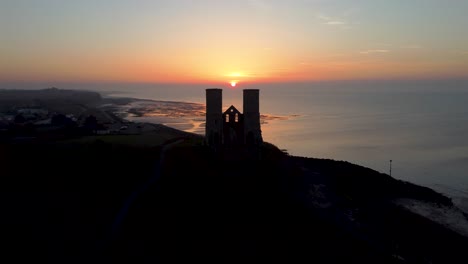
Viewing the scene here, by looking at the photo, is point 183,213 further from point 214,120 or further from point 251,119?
point 251,119

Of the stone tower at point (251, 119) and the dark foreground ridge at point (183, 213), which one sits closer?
→ the dark foreground ridge at point (183, 213)

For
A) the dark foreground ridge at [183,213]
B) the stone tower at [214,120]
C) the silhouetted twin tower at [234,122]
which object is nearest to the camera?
the dark foreground ridge at [183,213]

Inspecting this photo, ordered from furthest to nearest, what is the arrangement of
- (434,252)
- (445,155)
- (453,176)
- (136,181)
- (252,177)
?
1. (445,155)
2. (453,176)
3. (252,177)
4. (136,181)
5. (434,252)

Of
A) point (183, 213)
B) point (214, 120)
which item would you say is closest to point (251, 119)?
point (214, 120)

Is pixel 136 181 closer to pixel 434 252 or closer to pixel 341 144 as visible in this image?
pixel 434 252

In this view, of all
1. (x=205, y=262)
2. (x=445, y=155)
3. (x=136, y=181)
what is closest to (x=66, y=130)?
(x=136, y=181)

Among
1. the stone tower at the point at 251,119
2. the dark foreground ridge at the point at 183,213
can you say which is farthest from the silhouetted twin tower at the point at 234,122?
the dark foreground ridge at the point at 183,213

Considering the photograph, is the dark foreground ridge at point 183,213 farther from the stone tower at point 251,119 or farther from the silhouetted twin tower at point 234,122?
the stone tower at point 251,119
